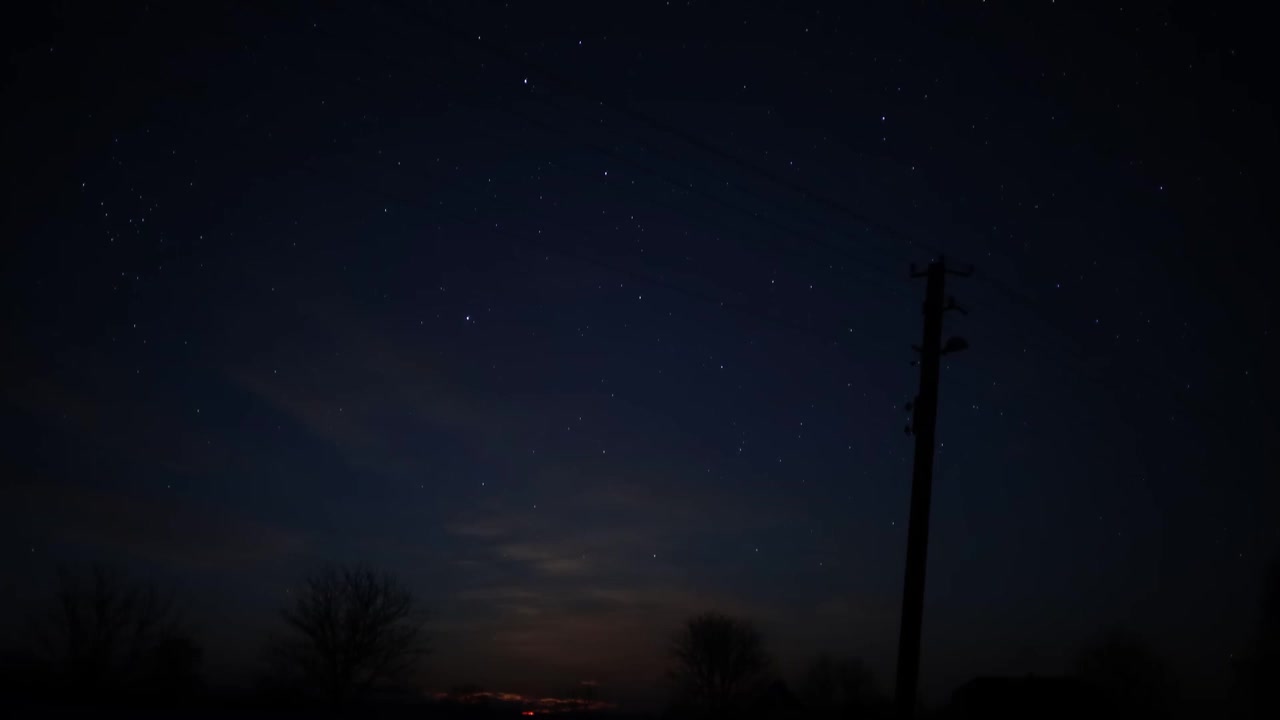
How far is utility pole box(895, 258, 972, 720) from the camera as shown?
17.4 metres

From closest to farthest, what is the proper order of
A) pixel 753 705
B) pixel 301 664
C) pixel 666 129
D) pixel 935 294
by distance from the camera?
1. pixel 666 129
2. pixel 935 294
3. pixel 301 664
4. pixel 753 705

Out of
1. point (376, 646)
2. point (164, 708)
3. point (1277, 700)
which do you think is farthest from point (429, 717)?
point (376, 646)

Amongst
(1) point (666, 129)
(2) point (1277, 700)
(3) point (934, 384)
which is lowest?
(2) point (1277, 700)

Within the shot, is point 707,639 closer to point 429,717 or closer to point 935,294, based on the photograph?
point 429,717

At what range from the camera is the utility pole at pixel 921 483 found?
17422mm

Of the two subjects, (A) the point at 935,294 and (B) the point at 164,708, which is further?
(B) the point at 164,708

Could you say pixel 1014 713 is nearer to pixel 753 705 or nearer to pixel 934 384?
pixel 934 384

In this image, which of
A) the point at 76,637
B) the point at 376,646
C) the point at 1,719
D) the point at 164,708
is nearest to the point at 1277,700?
the point at 164,708

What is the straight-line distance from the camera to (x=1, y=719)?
18.0 metres

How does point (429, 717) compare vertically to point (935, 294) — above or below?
below

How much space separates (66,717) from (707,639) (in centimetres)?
6706

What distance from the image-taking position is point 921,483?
17.9 m

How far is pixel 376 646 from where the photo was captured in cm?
6103

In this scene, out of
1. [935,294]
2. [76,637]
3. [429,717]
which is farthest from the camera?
[76,637]
